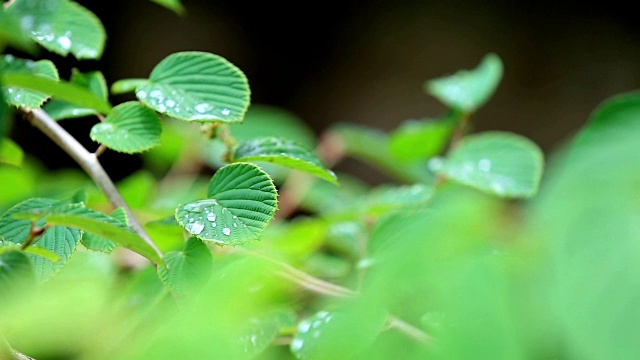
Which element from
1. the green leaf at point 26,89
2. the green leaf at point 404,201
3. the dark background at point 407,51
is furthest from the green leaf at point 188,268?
the dark background at point 407,51

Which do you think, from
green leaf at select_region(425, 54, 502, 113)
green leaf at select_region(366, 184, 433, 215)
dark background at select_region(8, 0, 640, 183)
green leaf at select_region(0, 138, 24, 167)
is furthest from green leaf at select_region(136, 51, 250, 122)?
dark background at select_region(8, 0, 640, 183)

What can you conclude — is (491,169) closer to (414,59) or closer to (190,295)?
(190,295)

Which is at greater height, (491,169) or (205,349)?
(205,349)

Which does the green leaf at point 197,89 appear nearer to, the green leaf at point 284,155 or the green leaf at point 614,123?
the green leaf at point 284,155

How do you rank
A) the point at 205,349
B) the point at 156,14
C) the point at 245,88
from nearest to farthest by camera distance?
1. the point at 205,349
2. the point at 245,88
3. the point at 156,14

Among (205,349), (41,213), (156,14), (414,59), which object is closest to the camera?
(205,349)

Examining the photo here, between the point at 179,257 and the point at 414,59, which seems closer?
the point at 179,257

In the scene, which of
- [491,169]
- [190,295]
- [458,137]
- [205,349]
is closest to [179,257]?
[190,295]
